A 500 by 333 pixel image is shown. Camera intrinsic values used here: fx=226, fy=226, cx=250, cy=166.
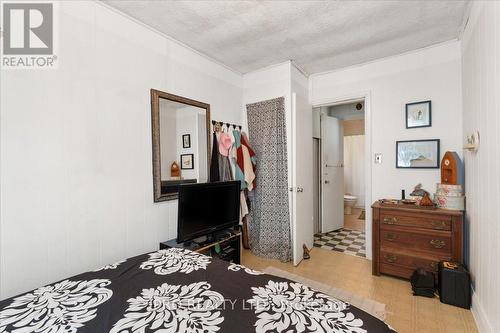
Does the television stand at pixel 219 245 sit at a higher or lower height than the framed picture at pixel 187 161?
lower

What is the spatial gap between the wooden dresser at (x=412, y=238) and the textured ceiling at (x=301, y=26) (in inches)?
73.7

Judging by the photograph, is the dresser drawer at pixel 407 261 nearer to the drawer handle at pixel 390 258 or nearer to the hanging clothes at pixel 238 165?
the drawer handle at pixel 390 258

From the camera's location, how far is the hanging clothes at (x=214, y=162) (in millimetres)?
2863

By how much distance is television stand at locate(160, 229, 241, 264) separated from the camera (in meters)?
2.20

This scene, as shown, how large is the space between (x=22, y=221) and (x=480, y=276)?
3351 mm

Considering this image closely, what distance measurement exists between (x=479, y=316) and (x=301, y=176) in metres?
2.00

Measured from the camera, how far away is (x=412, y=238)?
8.00 feet

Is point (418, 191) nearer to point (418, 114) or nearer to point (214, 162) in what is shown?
point (418, 114)

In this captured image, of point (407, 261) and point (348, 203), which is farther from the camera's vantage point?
point (348, 203)

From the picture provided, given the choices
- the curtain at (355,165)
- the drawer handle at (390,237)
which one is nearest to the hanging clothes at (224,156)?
the drawer handle at (390,237)

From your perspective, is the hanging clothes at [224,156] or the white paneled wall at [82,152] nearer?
the white paneled wall at [82,152]

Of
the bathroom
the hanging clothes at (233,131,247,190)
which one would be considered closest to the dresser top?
the bathroom

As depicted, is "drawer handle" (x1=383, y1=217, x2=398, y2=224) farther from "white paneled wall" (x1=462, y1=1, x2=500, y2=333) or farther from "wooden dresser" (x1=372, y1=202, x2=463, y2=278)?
"white paneled wall" (x1=462, y1=1, x2=500, y2=333)

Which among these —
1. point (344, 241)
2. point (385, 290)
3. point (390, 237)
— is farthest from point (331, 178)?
point (385, 290)
